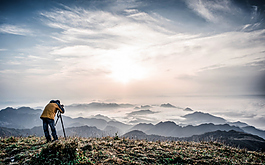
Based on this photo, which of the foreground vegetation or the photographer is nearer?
the foreground vegetation

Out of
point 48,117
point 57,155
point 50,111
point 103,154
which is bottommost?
point 103,154

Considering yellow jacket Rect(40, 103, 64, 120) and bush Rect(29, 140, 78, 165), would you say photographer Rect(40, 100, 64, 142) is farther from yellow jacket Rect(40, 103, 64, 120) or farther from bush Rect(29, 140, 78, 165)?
bush Rect(29, 140, 78, 165)

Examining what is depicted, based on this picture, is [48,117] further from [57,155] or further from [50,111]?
[57,155]

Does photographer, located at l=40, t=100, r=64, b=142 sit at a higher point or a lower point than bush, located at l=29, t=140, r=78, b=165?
higher

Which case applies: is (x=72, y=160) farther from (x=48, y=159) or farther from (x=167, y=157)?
(x=167, y=157)

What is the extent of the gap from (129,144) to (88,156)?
12.2 feet

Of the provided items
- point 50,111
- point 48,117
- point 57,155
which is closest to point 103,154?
point 57,155

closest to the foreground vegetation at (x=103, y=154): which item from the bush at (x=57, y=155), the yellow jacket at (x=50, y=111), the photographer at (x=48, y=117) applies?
the bush at (x=57, y=155)

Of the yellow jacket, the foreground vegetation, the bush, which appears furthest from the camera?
the yellow jacket

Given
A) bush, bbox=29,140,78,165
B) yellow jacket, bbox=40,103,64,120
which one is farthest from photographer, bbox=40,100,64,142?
bush, bbox=29,140,78,165

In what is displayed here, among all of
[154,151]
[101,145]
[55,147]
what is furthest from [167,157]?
[55,147]

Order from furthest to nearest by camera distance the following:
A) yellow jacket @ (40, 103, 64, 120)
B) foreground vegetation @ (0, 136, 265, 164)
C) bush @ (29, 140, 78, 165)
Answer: yellow jacket @ (40, 103, 64, 120) → foreground vegetation @ (0, 136, 265, 164) → bush @ (29, 140, 78, 165)

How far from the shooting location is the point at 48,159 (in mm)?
7523

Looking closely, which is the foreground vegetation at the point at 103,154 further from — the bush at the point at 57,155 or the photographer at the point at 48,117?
the photographer at the point at 48,117
